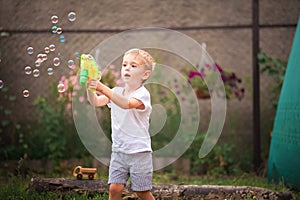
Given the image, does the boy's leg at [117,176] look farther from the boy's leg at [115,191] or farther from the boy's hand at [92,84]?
the boy's hand at [92,84]

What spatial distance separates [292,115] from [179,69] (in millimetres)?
2566

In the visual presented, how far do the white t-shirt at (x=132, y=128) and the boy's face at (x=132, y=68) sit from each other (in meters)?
0.08

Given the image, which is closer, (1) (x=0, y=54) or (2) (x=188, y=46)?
(1) (x=0, y=54)

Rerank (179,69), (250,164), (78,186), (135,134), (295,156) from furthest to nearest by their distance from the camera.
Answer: (179,69) < (250,164) < (295,156) < (78,186) < (135,134)

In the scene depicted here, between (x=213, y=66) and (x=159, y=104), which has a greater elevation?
(x=213, y=66)

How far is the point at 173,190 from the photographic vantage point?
11.5ft

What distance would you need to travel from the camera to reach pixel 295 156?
4008 mm

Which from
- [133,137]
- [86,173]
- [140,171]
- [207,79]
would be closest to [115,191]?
[140,171]

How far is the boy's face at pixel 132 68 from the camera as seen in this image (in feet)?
9.61

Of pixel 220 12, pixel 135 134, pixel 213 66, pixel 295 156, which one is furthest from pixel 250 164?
pixel 135 134

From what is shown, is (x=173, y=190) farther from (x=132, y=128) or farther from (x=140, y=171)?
(x=132, y=128)

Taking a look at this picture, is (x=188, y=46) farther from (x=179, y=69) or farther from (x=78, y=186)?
(x=78, y=186)

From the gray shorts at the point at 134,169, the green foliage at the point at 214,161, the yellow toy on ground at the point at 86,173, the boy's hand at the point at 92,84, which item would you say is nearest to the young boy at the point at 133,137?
the gray shorts at the point at 134,169

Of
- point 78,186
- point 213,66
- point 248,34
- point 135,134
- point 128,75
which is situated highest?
point 248,34
